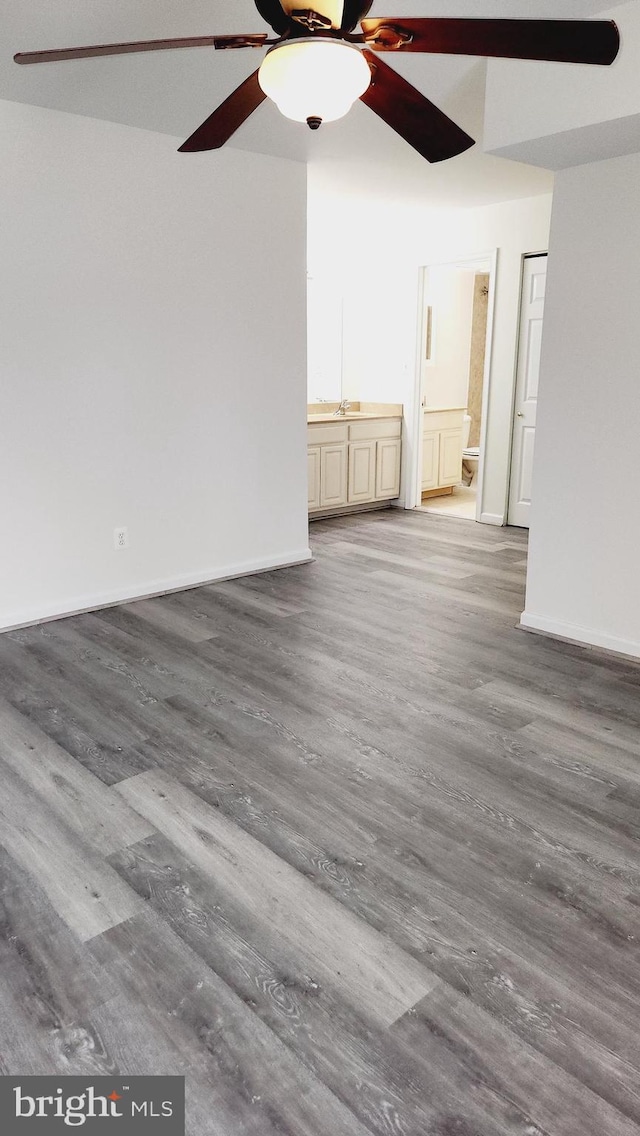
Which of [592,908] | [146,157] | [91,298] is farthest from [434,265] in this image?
[592,908]

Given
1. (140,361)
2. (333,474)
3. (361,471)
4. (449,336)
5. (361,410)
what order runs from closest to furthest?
(140,361) < (333,474) < (361,471) < (361,410) < (449,336)

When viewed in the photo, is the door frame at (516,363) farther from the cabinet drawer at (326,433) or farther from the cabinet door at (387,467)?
the cabinet drawer at (326,433)

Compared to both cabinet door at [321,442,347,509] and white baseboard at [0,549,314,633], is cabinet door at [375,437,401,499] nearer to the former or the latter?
cabinet door at [321,442,347,509]

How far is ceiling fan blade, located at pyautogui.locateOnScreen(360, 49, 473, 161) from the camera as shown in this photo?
188 cm

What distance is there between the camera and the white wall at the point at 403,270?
584 cm

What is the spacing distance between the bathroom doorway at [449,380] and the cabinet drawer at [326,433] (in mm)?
901

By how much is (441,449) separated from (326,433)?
1595 millimetres

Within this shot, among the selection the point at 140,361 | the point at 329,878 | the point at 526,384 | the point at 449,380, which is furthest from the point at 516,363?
the point at 329,878

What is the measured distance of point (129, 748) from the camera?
8.98ft

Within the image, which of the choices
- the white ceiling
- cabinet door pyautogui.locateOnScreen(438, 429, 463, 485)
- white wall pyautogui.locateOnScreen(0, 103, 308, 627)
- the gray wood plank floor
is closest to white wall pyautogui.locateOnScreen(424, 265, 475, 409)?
cabinet door pyautogui.locateOnScreen(438, 429, 463, 485)

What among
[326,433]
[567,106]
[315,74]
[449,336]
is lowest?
[326,433]

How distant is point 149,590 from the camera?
4492mm

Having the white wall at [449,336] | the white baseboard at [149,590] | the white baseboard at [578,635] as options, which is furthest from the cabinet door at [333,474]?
the white baseboard at [578,635]

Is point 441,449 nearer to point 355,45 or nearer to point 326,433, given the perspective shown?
point 326,433
